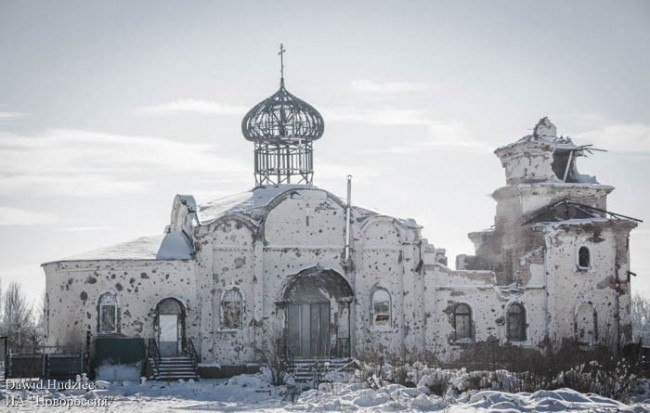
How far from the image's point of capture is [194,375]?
91.3 ft

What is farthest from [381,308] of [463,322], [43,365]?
[43,365]

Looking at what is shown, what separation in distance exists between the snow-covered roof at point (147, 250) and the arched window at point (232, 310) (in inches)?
67.7

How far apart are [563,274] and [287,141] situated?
34.3 feet

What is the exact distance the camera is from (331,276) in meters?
30.0

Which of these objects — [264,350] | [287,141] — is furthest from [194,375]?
[287,141]

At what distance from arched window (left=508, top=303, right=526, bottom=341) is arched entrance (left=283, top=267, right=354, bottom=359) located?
5993 millimetres

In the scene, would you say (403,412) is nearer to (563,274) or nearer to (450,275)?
(450,275)

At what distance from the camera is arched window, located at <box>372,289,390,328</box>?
30.9m

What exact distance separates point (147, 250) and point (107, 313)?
7.56 ft

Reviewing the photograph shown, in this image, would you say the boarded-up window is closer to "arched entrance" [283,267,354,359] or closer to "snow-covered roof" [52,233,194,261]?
"arched entrance" [283,267,354,359]

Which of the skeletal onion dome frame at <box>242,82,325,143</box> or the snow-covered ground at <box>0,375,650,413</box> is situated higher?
the skeletal onion dome frame at <box>242,82,325,143</box>

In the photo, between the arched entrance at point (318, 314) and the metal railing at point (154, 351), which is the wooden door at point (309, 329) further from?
the metal railing at point (154, 351)

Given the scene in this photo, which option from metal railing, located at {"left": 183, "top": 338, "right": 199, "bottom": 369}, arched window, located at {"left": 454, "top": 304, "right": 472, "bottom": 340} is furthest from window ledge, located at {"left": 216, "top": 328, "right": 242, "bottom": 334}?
arched window, located at {"left": 454, "top": 304, "right": 472, "bottom": 340}

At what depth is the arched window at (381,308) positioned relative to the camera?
30.9m
